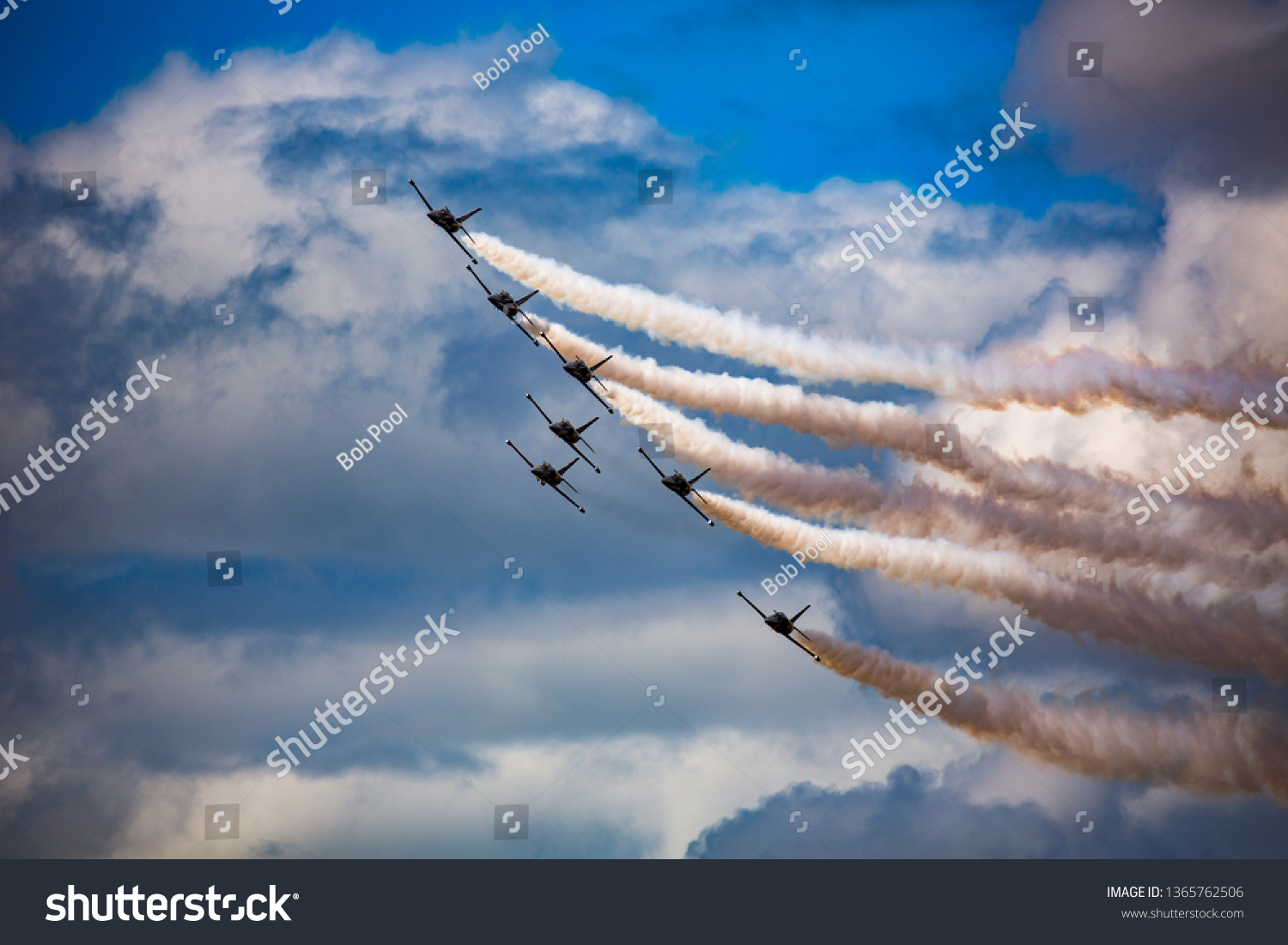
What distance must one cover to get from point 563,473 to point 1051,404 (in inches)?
1353

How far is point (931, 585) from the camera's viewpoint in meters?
90.6

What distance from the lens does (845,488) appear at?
91312 millimetres

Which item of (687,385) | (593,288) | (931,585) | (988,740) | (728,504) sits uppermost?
(593,288)
